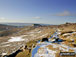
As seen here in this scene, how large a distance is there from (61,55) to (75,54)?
3.80 metres

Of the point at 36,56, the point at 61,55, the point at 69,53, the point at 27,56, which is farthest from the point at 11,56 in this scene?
the point at 69,53

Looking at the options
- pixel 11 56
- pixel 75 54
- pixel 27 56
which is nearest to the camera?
pixel 75 54

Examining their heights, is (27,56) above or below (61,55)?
below

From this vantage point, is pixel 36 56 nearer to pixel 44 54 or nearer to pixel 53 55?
pixel 44 54

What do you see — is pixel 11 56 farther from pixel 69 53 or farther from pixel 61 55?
pixel 69 53

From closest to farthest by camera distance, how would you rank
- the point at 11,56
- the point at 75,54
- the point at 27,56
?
1. the point at 75,54
2. the point at 27,56
3. the point at 11,56

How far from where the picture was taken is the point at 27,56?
2200cm

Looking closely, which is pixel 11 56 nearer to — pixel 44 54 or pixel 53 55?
pixel 44 54

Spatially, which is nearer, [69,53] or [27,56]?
[69,53]

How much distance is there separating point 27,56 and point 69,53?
41.9ft

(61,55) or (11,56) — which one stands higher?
(61,55)

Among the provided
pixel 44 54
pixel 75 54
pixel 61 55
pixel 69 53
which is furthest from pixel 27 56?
pixel 75 54

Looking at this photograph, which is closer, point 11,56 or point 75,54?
point 75,54

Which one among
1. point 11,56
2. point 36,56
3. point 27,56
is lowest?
point 11,56
